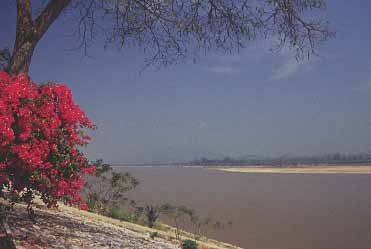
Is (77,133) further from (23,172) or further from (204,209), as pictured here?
(204,209)

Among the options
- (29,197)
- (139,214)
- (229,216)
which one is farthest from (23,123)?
(229,216)

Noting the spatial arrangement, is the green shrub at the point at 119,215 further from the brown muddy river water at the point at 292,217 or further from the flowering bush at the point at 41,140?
the flowering bush at the point at 41,140

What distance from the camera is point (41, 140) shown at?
15.3 feet

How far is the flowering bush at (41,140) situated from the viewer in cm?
450

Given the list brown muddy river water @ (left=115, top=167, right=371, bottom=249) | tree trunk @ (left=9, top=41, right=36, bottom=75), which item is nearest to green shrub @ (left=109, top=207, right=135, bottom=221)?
brown muddy river water @ (left=115, top=167, right=371, bottom=249)

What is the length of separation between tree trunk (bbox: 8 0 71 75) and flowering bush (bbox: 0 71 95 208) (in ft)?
4.19

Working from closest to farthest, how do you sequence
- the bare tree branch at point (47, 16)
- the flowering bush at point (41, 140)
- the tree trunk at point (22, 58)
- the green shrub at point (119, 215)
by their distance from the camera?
the flowering bush at point (41, 140) → the tree trunk at point (22, 58) → the bare tree branch at point (47, 16) → the green shrub at point (119, 215)

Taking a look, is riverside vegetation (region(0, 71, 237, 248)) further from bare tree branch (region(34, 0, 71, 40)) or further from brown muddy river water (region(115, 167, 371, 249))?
brown muddy river water (region(115, 167, 371, 249))

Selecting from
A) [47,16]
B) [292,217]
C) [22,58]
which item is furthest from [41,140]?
[292,217]

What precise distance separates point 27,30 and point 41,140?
2.67 metres

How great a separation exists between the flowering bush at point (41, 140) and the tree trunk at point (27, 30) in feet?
4.19

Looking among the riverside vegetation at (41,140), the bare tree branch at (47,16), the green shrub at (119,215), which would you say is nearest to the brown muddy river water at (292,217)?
the green shrub at (119,215)

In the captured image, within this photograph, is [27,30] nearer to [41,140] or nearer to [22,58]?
[22,58]

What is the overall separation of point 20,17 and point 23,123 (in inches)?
108
